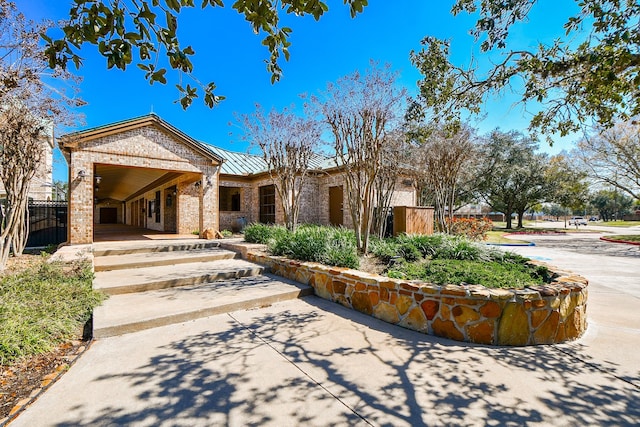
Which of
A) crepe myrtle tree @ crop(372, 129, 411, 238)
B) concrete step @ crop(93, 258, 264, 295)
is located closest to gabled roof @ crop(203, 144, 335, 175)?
crepe myrtle tree @ crop(372, 129, 411, 238)

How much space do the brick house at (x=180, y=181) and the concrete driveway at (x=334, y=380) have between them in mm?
7414

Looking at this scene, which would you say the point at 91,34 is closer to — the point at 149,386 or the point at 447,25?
the point at 149,386

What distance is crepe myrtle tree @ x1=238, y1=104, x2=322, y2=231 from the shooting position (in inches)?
373

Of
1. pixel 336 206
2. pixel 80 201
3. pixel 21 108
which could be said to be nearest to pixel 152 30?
pixel 21 108

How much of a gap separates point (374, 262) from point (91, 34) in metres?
5.03

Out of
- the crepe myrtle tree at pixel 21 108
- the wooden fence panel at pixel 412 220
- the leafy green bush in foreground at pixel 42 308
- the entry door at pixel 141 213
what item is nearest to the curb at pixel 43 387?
the leafy green bush in foreground at pixel 42 308

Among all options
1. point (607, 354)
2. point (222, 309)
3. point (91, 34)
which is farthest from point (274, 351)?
point (607, 354)

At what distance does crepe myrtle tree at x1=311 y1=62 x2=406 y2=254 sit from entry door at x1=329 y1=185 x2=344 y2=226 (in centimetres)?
616

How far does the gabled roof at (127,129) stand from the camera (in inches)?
333

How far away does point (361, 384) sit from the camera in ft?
8.11

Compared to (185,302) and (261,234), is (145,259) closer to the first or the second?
(185,302)

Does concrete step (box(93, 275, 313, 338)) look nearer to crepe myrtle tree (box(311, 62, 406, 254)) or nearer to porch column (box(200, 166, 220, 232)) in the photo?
crepe myrtle tree (box(311, 62, 406, 254))

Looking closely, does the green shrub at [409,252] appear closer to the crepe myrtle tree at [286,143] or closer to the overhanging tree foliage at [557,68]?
the overhanging tree foliage at [557,68]

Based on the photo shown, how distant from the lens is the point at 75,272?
504 centimetres
